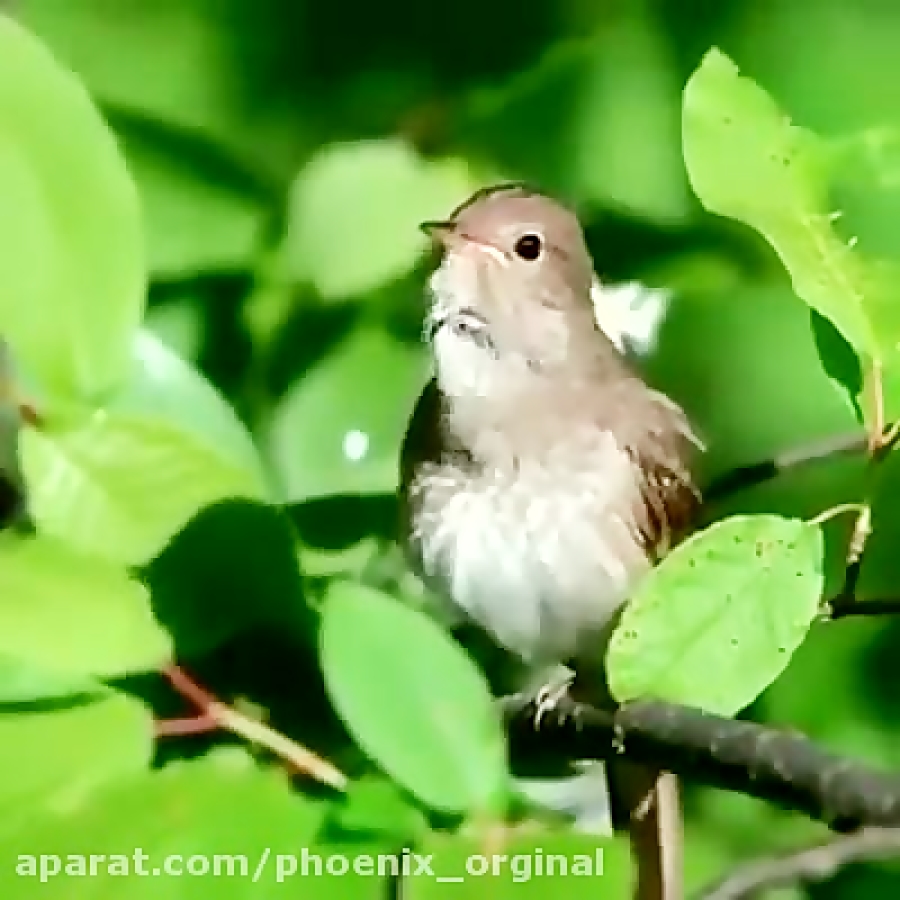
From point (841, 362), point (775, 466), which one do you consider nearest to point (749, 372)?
point (775, 466)

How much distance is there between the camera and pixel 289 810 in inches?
14.7

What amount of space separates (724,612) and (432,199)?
186mm

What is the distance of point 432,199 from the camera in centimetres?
52

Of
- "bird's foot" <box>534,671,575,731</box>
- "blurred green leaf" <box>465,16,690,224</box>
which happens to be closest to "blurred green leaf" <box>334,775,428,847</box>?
"bird's foot" <box>534,671,575,731</box>

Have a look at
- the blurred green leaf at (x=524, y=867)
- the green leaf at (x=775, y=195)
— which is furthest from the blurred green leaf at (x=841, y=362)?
the blurred green leaf at (x=524, y=867)

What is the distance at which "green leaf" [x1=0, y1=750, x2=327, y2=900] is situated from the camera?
36cm

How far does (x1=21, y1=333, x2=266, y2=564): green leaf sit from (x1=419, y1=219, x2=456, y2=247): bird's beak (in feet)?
0.39

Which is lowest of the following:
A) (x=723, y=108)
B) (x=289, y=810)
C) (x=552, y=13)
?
(x=289, y=810)

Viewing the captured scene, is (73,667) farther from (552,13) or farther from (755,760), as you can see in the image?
(552,13)

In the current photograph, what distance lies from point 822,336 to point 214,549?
14cm

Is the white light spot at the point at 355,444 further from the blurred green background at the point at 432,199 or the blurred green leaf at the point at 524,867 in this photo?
the blurred green leaf at the point at 524,867

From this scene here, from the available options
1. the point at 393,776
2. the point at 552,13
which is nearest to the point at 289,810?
the point at 393,776

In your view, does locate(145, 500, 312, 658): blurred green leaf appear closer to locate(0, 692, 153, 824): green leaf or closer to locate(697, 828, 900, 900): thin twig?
locate(0, 692, 153, 824): green leaf

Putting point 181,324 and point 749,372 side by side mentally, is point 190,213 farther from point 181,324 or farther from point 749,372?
point 749,372
